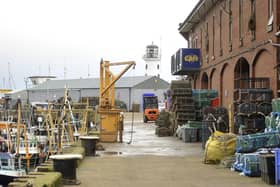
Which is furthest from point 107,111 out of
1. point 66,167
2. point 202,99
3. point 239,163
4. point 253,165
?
point 66,167

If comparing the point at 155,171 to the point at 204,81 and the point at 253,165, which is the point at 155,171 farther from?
the point at 204,81

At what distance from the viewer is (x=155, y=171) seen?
15.9 metres

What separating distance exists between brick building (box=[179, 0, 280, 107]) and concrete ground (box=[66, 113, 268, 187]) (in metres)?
4.84

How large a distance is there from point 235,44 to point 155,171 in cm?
1439

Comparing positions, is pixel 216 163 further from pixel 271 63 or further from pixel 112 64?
pixel 112 64

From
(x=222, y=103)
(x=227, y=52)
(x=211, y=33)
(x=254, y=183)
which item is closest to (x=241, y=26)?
(x=227, y=52)

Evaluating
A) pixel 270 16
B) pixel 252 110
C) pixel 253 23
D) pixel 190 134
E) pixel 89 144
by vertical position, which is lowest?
pixel 89 144

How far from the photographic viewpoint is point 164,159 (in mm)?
19859

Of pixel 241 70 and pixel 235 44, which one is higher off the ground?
pixel 235 44

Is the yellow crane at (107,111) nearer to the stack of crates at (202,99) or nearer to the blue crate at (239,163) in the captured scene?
the stack of crates at (202,99)

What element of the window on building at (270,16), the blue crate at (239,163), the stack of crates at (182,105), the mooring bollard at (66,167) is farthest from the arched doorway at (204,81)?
the mooring bollard at (66,167)

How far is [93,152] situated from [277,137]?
795 cm

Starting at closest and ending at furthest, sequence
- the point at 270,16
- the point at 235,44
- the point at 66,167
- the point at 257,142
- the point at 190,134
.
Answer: the point at 66,167
the point at 257,142
the point at 270,16
the point at 235,44
the point at 190,134

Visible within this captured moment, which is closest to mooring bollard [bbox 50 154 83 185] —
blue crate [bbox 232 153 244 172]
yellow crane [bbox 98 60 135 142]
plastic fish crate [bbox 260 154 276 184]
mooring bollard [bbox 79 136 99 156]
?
plastic fish crate [bbox 260 154 276 184]
